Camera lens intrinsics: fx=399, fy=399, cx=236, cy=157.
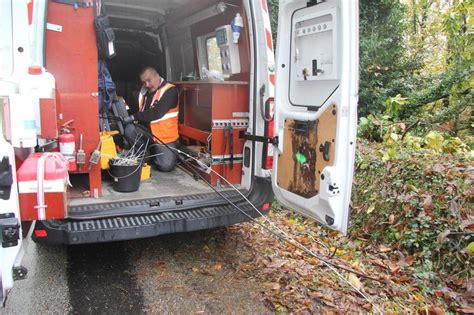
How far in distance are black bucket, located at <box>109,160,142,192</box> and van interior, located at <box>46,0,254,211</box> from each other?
0.08 m

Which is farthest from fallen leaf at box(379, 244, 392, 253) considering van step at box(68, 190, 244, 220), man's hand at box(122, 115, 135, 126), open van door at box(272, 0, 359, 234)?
man's hand at box(122, 115, 135, 126)

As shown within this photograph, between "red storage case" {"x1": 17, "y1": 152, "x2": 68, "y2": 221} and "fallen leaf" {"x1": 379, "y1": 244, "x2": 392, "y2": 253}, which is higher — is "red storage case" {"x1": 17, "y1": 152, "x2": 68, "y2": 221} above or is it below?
above

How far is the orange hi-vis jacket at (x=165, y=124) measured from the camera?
4871 millimetres

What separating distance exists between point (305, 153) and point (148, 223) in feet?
4.37

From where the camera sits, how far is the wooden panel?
111 inches

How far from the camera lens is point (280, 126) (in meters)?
3.36

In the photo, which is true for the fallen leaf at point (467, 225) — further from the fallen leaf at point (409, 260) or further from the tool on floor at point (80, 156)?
the tool on floor at point (80, 156)

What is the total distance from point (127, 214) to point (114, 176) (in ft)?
2.54

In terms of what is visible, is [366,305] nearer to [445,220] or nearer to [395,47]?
[445,220]

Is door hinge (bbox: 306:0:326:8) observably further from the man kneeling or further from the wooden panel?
the man kneeling

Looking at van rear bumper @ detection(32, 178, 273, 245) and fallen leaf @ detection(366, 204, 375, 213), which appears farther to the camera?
fallen leaf @ detection(366, 204, 375, 213)

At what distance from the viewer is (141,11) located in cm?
601

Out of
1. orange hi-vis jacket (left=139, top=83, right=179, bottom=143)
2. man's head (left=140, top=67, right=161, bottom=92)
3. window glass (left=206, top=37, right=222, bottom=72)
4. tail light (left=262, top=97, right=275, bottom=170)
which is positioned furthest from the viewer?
man's head (left=140, top=67, right=161, bottom=92)

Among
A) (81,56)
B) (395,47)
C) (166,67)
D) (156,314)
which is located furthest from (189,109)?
(395,47)
